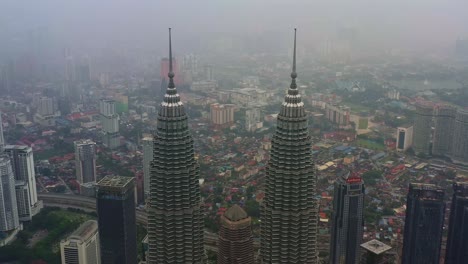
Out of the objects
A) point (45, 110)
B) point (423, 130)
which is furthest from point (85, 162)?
point (423, 130)

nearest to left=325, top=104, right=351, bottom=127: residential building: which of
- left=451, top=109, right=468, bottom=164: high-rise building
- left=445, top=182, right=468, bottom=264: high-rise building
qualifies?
left=451, top=109, right=468, bottom=164: high-rise building

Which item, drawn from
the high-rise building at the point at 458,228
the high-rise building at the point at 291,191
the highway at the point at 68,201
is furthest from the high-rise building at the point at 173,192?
the highway at the point at 68,201

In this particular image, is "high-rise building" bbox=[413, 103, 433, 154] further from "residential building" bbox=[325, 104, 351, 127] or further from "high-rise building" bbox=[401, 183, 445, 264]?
"high-rise building" bbox=[401, 183, 445, 264]

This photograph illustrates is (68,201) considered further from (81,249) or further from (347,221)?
(347,221)

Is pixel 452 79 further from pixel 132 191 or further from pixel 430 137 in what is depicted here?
pixel 132 191

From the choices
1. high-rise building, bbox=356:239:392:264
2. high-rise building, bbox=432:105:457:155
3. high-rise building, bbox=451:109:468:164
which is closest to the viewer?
high-rise building, bbox=356:239:392:264

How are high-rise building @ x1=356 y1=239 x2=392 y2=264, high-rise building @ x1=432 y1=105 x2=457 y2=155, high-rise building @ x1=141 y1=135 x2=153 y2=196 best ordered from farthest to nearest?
high-rise building @ x1=432 y1=105 x2=457 y2=155 → high-rise building @ x1=141 y1=135 x2=153 y2=196 → high-rise building @ x1=356 y1=239 x2=392 y2=264
